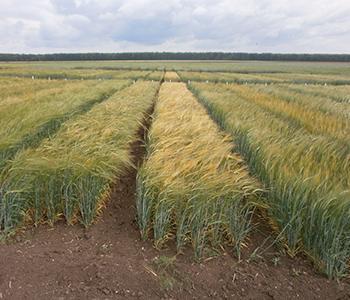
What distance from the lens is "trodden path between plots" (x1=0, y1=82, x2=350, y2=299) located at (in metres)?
2.91

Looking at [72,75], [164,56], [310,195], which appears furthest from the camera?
[164,56]

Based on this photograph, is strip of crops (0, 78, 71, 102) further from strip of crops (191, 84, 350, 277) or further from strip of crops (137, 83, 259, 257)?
strip of crops (191, 84, 350, 277)

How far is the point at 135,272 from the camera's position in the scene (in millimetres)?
3137

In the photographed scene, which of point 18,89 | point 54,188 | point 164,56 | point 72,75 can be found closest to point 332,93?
point 18,89

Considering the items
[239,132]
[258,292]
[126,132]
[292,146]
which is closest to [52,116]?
[126,132]

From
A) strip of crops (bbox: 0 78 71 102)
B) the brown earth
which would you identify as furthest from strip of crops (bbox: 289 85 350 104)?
the brown earth

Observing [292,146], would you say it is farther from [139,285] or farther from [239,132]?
[139,285]

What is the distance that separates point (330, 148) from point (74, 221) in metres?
3.38

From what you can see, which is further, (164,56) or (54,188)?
(164,56)

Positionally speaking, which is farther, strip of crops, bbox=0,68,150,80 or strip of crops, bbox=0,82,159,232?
strip of crops, bbox=0,68,150,80

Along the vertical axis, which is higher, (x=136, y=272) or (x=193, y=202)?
(x=193, y=202)

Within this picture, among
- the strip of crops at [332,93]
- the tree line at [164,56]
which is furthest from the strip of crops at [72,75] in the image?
the tree line at [164,56]

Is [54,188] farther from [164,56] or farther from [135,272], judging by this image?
[164,56]

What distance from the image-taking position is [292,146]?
5.13 metres
